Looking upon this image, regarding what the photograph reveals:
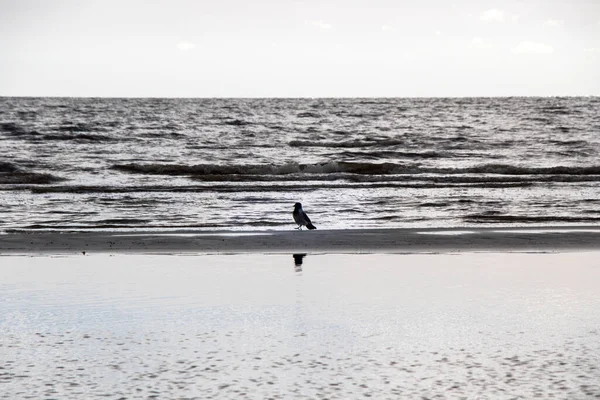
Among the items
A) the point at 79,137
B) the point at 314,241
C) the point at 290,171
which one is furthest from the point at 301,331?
the point at 79,137

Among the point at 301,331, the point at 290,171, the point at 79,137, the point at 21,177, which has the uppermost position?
the point at 79,137

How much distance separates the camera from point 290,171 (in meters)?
32.7

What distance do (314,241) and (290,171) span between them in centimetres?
2183

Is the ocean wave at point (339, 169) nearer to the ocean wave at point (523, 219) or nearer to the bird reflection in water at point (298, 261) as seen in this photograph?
the ocean wave at point (523, 219)

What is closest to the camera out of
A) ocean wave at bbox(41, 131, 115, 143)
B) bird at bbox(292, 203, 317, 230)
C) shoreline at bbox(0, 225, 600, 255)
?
shoreline at bbox(0, 225, 600, 255)

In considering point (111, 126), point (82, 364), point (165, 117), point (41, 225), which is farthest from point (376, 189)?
point (165, 117)

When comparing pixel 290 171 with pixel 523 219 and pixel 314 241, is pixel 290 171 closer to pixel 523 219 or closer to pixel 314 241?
pixel 523 219

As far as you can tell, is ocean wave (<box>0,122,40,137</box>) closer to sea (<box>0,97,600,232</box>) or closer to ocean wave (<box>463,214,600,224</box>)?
sea (<box>0,97,600,232</box>)

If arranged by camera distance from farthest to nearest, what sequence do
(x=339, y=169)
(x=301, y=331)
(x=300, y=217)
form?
(x=339, y=169) < (x=300, y=217) < (x=301, y=331)

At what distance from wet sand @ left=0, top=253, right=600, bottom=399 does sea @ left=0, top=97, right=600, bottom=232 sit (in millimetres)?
6465

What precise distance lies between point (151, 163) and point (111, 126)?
20.9m

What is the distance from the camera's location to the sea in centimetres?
1639

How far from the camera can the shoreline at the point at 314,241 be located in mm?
10133

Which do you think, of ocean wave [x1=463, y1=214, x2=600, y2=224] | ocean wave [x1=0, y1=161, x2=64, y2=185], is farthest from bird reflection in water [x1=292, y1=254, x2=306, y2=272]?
ocean wave [x1=0, y1=161, x2=64, y2=185]
